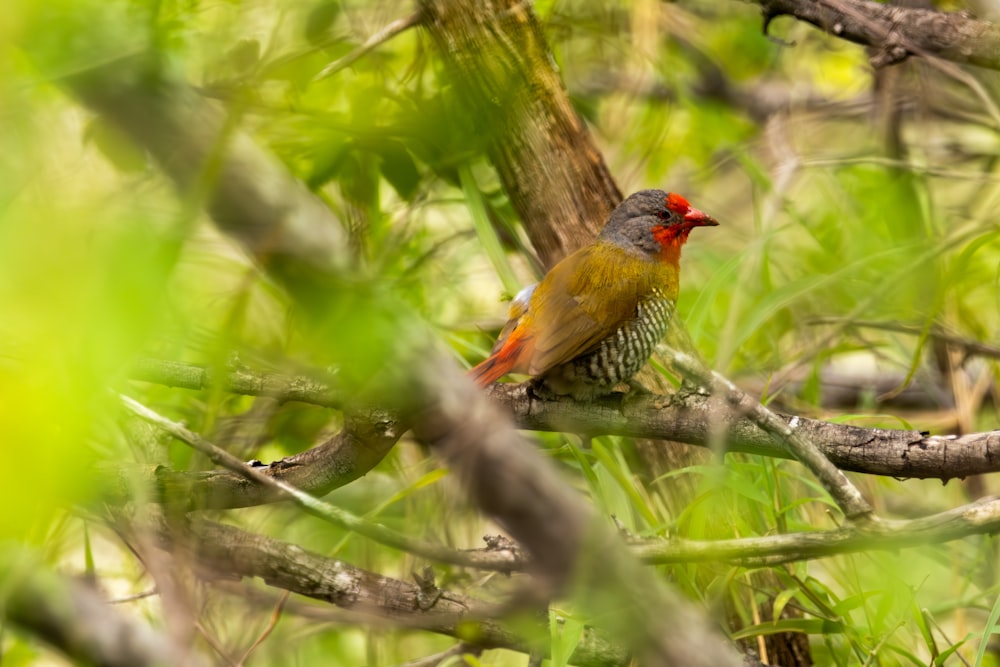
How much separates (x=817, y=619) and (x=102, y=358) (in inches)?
99.3

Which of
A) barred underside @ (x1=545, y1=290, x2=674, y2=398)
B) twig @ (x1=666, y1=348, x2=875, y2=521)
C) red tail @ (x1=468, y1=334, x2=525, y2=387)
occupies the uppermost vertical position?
twig @ (x1=666, y1=348, x2=875, y2=521)

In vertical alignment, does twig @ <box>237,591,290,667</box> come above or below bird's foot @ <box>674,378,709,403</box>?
below

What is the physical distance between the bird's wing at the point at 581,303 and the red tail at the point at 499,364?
5 centimetres

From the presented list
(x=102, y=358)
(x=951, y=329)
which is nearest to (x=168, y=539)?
(x=102, y=358)

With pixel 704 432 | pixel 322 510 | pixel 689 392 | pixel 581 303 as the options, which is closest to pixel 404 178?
pixel 581 303

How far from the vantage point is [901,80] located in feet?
15.1

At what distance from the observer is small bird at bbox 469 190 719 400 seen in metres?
3.36

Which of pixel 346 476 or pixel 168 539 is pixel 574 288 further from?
pixel 168 539

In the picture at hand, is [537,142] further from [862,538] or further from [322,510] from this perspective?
[322,510]

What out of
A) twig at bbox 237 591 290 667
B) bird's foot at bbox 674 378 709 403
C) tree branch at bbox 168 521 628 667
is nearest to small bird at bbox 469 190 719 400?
bird's foot at bbox 674 378 709 403

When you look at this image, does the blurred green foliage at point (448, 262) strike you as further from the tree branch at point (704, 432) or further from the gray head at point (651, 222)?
the gray head at point (651, 222)

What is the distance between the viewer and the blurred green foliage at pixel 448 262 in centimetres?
80

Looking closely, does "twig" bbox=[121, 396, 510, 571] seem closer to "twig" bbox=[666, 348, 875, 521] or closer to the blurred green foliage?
the blurred green foliage

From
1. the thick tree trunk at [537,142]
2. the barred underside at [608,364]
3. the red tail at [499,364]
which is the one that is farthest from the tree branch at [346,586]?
the thick tree trunk at [537,142]
